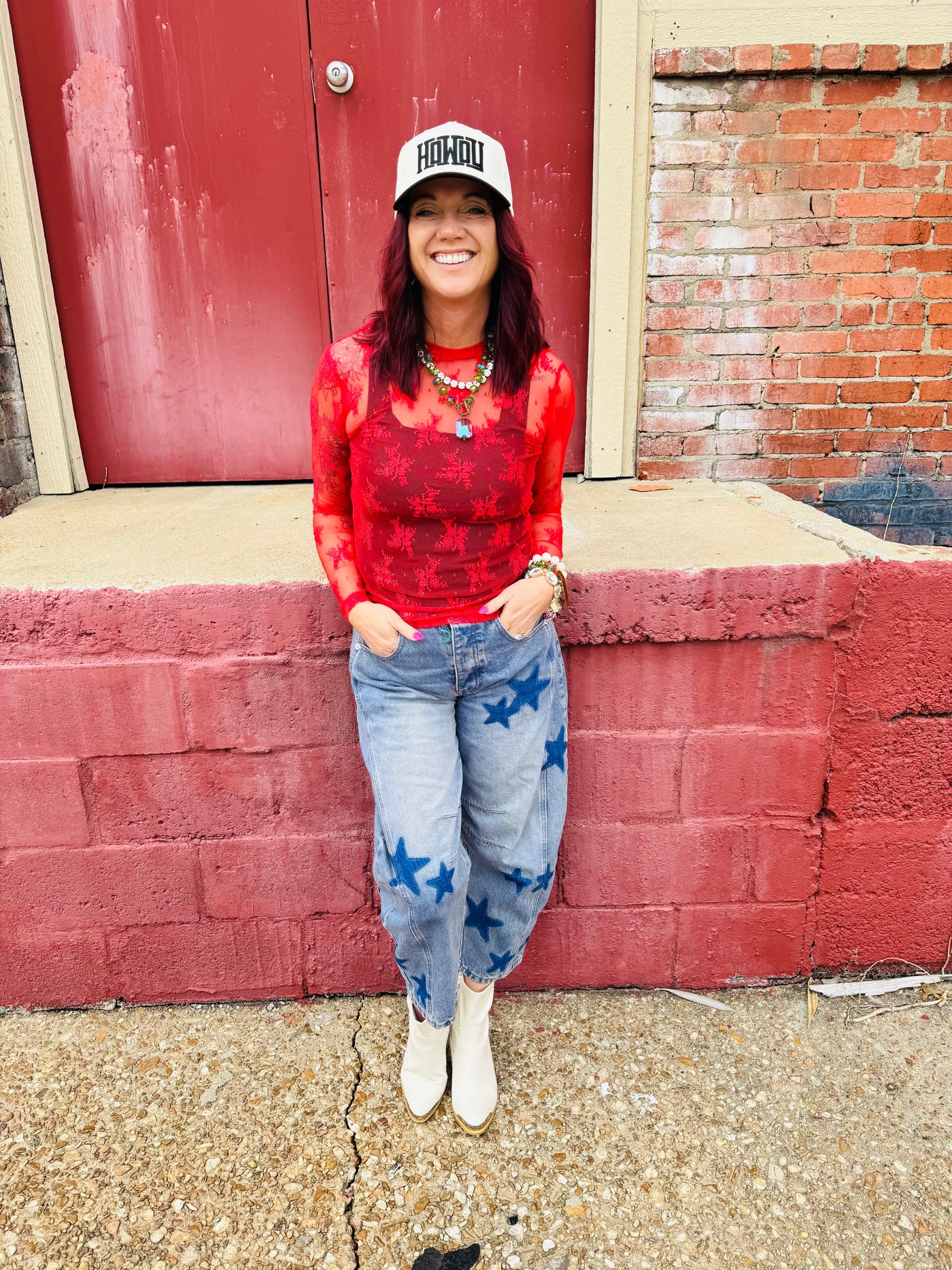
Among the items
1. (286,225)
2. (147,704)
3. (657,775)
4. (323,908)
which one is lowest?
(323,908)

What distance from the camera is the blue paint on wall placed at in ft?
10.3

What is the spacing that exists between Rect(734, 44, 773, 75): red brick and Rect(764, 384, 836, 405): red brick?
3.33ft

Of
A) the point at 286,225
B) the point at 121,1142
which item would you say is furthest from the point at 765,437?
the point at 121,1142

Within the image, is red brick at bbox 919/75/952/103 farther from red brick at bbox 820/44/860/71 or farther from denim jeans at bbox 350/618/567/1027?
denim jeans at bbox 350/618/567/1027

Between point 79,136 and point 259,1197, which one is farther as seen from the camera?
point 79,136

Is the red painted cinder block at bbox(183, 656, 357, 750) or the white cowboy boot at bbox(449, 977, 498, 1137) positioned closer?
the white cowboy boot at bbox(449, 977, 498, 1137)

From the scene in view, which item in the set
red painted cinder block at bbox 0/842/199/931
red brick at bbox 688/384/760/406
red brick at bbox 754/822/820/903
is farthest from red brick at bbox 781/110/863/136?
red painted cinder block at bbox 0/842/199/931

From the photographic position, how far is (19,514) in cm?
279

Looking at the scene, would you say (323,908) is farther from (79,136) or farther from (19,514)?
(79,136)

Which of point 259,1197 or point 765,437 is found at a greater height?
point 765,437

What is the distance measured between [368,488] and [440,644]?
34 centimetres

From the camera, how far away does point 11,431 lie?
291 centimetres

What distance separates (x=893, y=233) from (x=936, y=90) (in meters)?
0.45

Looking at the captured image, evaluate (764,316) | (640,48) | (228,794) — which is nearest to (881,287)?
(764,316)
